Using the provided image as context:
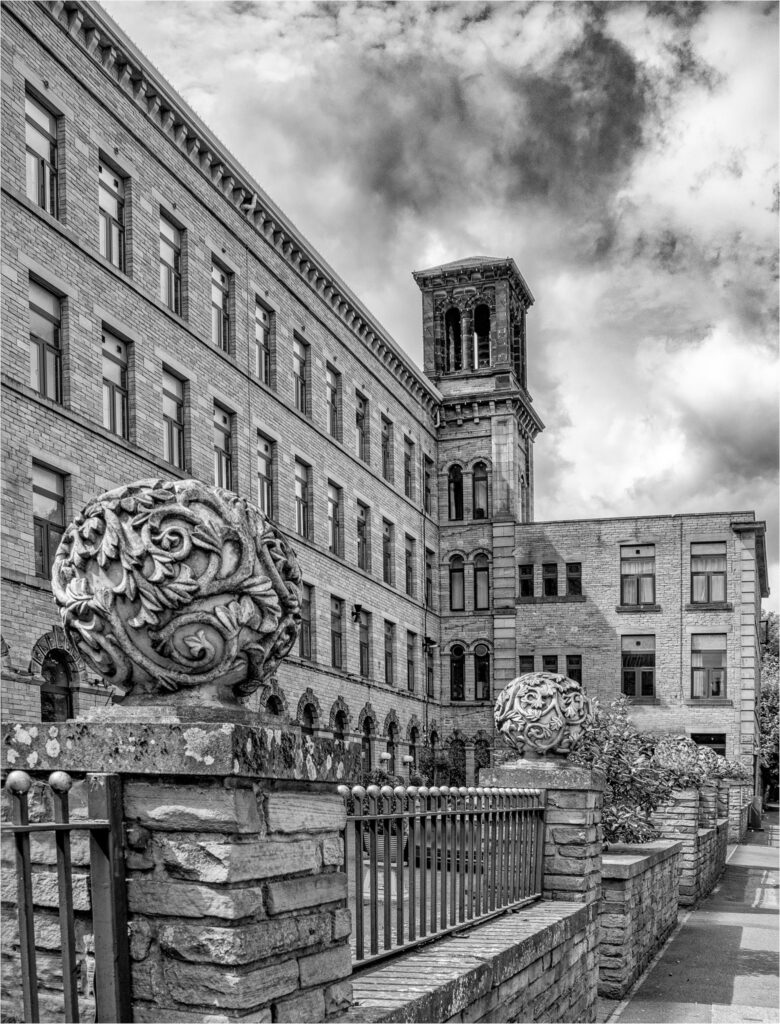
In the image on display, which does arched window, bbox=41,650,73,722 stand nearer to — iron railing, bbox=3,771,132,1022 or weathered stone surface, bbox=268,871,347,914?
weathered stone surface, bbox=268,871,347,914

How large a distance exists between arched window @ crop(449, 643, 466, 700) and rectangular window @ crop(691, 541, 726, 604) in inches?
348

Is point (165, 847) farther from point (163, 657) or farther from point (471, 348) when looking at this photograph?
point (471, 348)

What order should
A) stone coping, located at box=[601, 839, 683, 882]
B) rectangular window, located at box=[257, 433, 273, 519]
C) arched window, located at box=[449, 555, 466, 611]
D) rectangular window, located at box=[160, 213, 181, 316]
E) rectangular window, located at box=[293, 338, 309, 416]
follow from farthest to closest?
1. arched window, located at box=[449, 555, 466, 611]
2. rectangular window, located at box=[293, 338, 309, 416]
3. rectangular window, located at box=[257, 433, 273, 519]
4. rectangular window, located at box=[160, 213, 181, 316]
5. stone coping, located at box=[601, 839, 683, 882]

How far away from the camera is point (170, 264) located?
2614 cm

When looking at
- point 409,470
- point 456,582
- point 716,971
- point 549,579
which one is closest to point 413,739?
point 456,582

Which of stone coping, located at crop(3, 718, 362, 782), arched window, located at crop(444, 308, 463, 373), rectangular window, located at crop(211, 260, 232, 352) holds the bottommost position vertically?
stone coping, located at crop(3, 718, 362, 782)

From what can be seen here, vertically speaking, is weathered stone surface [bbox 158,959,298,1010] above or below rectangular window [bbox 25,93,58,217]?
below

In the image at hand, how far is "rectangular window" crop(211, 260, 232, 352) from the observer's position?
28059mm

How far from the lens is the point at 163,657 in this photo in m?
4.23

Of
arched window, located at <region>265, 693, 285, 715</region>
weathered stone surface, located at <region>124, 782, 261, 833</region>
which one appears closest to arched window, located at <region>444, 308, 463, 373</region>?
arched window, located at <region>265, 693, 285, 715</region>

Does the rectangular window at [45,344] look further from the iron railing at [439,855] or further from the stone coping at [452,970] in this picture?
the stone coping at [452,970]

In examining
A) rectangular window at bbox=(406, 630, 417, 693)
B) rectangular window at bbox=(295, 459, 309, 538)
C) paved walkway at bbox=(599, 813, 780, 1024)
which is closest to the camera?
paved walkway at bbox=(599, 813, 780, 1024)

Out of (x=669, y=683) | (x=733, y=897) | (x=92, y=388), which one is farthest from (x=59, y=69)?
(x=669, y=683)

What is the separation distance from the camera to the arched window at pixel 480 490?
46.2 m
